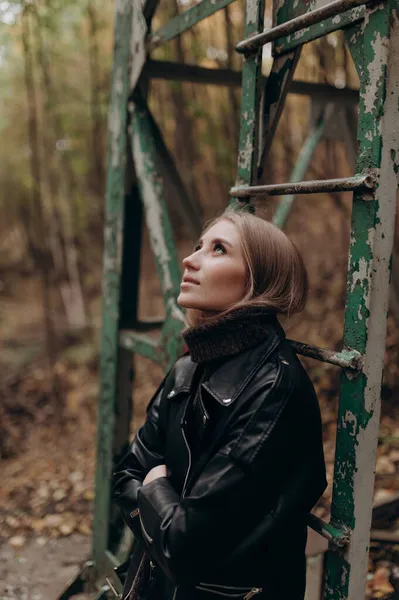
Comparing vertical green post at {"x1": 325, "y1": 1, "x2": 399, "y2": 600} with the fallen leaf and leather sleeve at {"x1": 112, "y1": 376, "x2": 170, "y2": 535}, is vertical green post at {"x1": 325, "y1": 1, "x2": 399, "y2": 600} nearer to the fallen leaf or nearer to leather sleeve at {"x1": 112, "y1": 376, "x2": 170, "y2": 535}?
leather sleeve at {"x1": 112, "y1": 376, "x2": 170, "y2": 535}

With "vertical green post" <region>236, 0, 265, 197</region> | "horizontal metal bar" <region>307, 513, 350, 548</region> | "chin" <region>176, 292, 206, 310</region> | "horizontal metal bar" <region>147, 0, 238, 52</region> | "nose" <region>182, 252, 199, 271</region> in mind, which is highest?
Result: "horizontal metal bar" <region>147, 0, 238, 52</region>

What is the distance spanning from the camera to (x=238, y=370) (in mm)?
1455

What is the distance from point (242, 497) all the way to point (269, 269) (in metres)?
0.61

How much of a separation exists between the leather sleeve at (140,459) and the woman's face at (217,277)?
391mm

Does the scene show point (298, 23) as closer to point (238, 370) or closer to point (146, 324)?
point (238, 370)

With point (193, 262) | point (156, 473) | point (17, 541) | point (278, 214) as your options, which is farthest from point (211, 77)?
point (17, 541)

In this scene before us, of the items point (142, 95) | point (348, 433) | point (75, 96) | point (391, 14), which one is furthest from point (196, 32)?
point (348, 433)

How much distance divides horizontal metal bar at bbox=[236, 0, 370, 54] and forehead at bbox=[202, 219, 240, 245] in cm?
64

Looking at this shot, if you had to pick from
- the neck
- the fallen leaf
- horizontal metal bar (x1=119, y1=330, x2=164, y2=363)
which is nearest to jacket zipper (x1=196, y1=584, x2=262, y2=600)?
the neck

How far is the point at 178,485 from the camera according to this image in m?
1.56

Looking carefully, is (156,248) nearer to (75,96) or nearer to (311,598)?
(311,598)

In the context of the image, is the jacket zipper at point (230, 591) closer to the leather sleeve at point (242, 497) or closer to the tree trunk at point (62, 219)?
the leather sleeve at point (242, 497)

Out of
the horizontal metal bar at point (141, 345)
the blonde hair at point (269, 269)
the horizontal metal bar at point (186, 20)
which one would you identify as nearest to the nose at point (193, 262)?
the blonde hair at point (269, 269)

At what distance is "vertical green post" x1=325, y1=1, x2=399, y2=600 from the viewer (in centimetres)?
142
